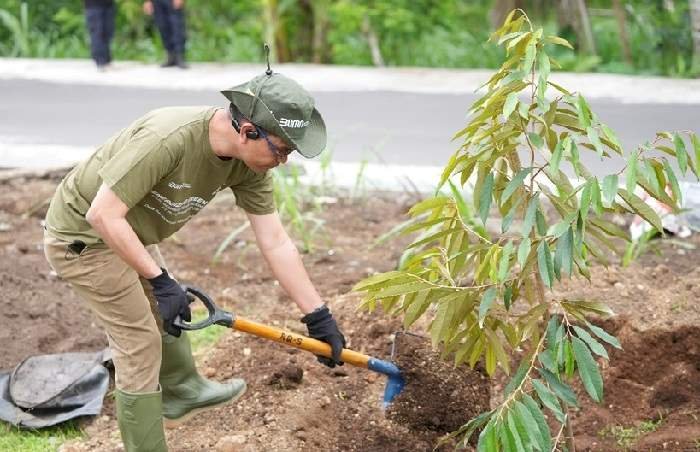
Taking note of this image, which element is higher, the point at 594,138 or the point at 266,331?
the point at 594,138

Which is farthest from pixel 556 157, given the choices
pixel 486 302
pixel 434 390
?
pixel 434 390

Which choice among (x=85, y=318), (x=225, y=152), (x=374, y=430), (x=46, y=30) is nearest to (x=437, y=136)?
(x=85, y=318)

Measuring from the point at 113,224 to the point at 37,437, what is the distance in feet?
4.71

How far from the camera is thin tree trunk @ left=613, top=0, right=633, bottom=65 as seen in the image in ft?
37.7

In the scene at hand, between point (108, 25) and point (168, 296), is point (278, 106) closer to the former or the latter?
point (168, 296)

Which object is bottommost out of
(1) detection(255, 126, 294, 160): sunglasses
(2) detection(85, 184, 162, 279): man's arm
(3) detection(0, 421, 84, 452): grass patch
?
(3) detection(0, 421, 84, 452): grass patch

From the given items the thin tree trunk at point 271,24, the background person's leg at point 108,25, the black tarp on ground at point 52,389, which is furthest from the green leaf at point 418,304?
the background person's leg at point 108,25

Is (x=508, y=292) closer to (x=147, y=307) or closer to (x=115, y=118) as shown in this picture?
(x=147, y=307)

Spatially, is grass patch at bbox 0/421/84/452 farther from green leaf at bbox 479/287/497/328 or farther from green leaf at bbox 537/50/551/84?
green leaf at bbox 537/50/551/84

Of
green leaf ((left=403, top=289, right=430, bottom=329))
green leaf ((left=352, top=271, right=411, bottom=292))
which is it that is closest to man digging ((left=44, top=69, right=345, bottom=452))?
green leaf ((left=352, top=271, right=411, bottom=292))

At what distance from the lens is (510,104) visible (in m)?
3.30

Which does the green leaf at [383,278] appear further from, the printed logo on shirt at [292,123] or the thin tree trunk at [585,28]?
the thin tree trunk at [585,28]

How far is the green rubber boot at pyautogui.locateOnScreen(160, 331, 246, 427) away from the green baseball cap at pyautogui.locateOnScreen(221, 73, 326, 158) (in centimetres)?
129

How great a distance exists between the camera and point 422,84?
11.4 metres
